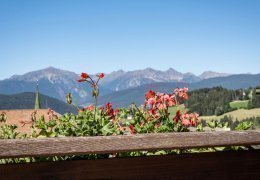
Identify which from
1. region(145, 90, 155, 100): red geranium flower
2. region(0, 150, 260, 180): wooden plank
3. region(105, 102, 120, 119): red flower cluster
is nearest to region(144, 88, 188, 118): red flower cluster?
region(145, 90, 155, 100): red geranium flower

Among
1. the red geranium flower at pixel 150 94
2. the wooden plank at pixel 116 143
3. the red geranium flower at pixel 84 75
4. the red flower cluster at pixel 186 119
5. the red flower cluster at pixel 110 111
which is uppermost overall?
the red geranium flower at pixel 84 75

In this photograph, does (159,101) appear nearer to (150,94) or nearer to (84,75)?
(150,94)

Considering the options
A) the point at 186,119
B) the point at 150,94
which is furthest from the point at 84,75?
the point at 186,119

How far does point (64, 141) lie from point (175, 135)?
586 mm

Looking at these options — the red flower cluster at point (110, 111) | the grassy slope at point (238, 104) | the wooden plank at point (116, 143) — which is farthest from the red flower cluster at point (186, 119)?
the grassy slope at point (238, 104)

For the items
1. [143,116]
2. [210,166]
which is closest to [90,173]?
[210,166]

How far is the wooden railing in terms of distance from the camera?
1982mm

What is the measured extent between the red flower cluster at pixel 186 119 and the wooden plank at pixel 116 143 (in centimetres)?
72

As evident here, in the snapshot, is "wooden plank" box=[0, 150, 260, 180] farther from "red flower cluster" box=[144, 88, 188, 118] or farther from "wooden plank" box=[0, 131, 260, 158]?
"red flower cluster" box=[144, 88, 188, 118]

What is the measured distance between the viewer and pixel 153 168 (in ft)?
7.81

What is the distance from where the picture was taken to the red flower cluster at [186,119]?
9.92ft

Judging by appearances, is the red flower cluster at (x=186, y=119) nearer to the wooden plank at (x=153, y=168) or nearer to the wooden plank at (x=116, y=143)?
the wooden plank at (x=153, y=168)

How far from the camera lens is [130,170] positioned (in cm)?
235

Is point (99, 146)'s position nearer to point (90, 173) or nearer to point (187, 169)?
point (90, 173)
